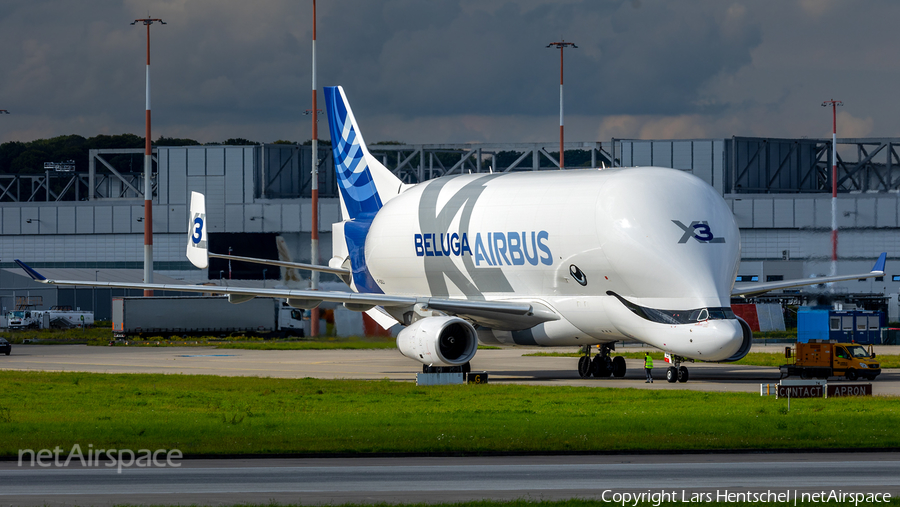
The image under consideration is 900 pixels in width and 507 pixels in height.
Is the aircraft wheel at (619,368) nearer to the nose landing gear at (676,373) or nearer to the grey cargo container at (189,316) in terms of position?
the nose landing gear at (676,373)

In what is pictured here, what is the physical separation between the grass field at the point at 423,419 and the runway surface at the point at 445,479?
4.68 feet

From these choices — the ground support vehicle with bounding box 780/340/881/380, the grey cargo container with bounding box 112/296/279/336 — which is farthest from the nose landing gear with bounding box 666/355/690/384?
the grey cargo container with bounding box 112/296/279/336

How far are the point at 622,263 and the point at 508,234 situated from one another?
5510 mm

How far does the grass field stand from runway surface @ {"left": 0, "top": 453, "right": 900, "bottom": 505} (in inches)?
56.1

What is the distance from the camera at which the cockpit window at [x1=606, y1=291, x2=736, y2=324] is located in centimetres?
3622

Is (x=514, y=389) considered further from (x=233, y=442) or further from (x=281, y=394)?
(x=233, y=442)

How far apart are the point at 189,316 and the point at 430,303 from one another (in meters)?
43.5

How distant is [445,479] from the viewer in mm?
18609

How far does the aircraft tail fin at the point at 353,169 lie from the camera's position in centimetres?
5344

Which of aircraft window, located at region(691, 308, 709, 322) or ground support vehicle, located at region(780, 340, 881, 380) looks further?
ground support vehicle, located at region(780, 340, 881, 380)

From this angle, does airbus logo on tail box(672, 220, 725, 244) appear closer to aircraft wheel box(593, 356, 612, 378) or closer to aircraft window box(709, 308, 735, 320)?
aircraft window box(709, 308, 735, 320)

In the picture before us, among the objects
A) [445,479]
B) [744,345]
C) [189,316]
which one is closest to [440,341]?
[744,345]

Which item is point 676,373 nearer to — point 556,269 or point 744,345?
point 744,345

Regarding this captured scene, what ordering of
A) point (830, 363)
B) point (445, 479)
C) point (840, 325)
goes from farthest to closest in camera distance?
point (840, 325) → point (830, 363) → point (445, 479)
